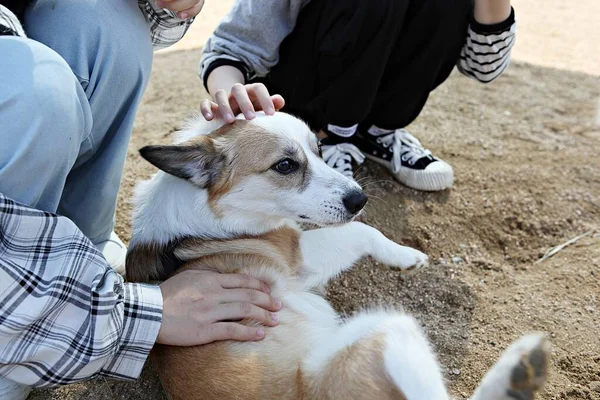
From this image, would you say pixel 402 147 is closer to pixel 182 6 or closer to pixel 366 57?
pixel 366 57

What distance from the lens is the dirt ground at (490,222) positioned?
6.50 feet

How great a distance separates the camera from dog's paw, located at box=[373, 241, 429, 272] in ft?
7.06

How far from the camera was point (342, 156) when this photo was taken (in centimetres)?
279

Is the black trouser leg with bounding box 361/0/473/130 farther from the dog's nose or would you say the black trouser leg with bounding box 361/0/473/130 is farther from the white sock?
the dog's nose

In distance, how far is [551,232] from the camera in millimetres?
2580

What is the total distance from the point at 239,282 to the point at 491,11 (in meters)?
1.64

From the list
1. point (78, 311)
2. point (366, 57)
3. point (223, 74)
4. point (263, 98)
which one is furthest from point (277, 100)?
point (78, 311)

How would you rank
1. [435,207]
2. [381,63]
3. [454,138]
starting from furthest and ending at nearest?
[454,138] → [435,207] → [381,63]

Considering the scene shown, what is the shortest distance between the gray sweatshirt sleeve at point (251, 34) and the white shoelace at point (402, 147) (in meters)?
0.79

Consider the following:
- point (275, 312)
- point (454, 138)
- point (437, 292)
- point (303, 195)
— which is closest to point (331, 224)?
point (303, 195)

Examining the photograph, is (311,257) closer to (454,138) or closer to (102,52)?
(102,52)

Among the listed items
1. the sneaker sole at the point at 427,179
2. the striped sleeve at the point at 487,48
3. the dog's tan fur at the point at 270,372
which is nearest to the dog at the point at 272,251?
the dog's tan fur at the point at 270,372

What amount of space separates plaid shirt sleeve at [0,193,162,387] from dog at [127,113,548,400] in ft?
0.69

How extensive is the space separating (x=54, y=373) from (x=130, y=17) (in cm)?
130
